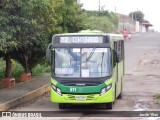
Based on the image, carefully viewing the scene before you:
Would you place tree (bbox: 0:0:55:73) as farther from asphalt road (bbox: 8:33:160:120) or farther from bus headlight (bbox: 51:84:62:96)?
asphalt road (bbox: 8:33:160:120)

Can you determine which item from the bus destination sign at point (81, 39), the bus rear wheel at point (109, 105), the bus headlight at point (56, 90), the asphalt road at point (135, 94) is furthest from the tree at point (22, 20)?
the bus rear wheel at point (109, 105)

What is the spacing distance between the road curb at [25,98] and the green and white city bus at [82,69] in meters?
1.84

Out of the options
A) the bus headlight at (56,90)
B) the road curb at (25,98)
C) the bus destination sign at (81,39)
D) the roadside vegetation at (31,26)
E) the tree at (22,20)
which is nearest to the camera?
the bus headlight at (56,90)

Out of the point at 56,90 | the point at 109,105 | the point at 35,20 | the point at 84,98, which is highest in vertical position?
the point at 35,20

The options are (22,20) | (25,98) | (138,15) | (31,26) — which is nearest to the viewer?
(22,20)

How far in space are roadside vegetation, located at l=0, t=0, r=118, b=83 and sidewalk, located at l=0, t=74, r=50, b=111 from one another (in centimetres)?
143

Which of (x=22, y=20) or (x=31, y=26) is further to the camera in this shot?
(x=31, y=26)

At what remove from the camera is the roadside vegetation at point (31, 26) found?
1594 centimetres

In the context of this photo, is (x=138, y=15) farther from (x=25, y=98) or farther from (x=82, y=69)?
(x=82, y=69)

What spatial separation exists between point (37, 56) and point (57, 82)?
10.6 metres

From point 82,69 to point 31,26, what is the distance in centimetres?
313

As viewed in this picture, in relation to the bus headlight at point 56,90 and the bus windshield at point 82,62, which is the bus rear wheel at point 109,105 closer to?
the bus windshield at point 82,62

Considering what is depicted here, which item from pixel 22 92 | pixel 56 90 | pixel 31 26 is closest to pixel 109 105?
pixel 56 90

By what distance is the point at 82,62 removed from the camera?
50.7 feet
